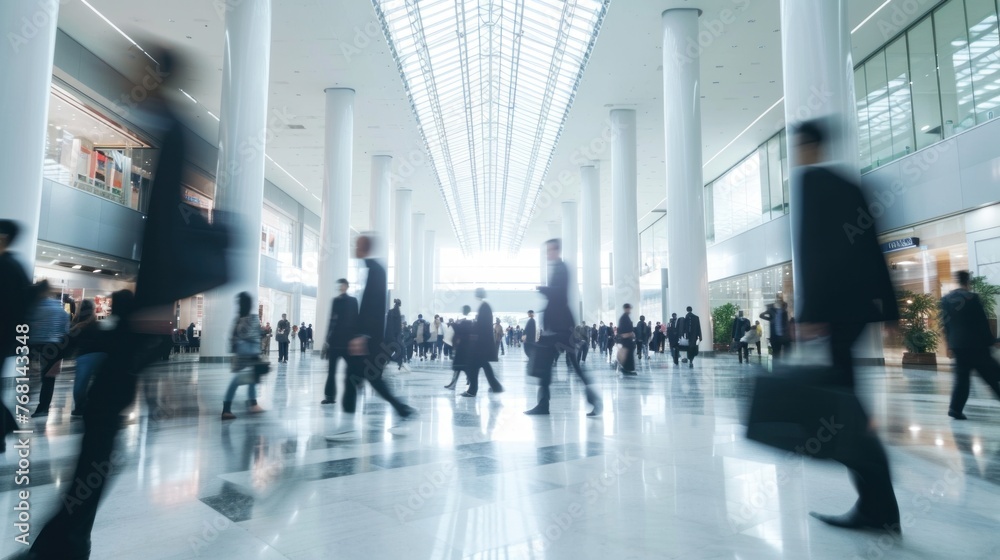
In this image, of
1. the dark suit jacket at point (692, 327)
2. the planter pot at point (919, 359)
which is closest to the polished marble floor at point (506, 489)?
the dark suit jacket at point (692, 327)

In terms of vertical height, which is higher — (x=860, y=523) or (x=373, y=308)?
(x=373, y=308)

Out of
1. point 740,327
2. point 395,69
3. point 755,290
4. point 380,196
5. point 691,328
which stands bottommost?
point 691,328

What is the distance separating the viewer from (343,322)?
5688 millimetres

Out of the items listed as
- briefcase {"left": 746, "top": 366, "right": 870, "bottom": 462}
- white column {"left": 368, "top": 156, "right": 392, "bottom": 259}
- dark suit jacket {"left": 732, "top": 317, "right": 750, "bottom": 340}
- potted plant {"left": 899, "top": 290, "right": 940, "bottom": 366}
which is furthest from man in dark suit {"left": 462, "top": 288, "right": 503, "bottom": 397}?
white column {"left": 368, "top": 156, "right": 392, "bottom": 259}

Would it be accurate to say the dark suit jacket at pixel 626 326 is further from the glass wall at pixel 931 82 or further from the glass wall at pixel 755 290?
the glass wall at pixel 755 290

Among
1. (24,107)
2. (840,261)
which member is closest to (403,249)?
(24,107)

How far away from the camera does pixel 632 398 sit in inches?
339

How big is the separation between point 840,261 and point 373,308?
401cm

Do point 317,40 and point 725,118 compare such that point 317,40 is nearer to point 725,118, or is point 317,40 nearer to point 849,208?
point 725,118

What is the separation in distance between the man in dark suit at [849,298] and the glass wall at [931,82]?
16.5 metres

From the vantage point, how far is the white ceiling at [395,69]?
17.1 m

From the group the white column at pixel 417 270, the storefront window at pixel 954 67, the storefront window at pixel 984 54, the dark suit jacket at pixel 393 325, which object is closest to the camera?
the dark suit jacket at pixel 393 325

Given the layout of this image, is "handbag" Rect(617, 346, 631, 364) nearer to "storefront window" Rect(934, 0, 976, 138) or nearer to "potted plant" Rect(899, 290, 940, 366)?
"potted plant" Rect(899, 290, 940, 366)

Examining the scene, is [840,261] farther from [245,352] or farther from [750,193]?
[750,193]
